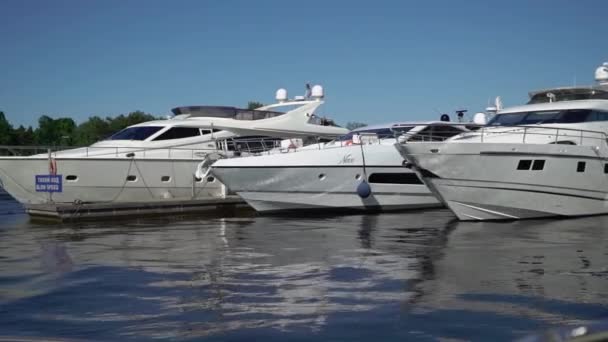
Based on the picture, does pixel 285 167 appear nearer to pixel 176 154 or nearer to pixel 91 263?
pixel 176 154

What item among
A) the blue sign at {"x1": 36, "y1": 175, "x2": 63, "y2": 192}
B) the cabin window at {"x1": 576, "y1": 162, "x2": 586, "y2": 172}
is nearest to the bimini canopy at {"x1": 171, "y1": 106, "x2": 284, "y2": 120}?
the blue sign at {"x1": 36, "y1": 175, "x2": 63, "y2": 192}

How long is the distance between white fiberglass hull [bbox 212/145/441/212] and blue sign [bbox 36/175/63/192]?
4.76 m

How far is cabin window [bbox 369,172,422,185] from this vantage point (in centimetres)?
1878

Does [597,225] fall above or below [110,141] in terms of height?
below

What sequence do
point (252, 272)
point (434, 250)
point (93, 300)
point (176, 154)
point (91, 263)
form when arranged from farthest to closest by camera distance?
point (176, 154), point (434, 250), point (91, 263), point (252, 272), point (93, 300)

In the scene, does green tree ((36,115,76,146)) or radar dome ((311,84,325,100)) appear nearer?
radar dome ((311,84,325,100))

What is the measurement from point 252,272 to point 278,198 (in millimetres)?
9126

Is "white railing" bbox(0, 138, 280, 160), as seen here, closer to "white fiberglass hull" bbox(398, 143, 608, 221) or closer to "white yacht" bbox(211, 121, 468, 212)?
"white yacht" bbox(211, 121, 468, 212)

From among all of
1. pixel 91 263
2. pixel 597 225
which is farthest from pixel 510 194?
pixel 91 263

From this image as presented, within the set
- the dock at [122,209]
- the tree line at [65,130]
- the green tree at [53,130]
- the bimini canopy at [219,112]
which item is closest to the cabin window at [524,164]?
the dock at [122,209]

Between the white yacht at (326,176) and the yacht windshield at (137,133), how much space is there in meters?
4.35

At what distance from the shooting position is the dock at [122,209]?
58.4 feet

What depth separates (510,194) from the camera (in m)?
15.4

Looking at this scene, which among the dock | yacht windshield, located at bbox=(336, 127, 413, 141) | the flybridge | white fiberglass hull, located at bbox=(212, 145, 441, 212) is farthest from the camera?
yacht windshield, located at bbox=(336, 127, 413, 141)
